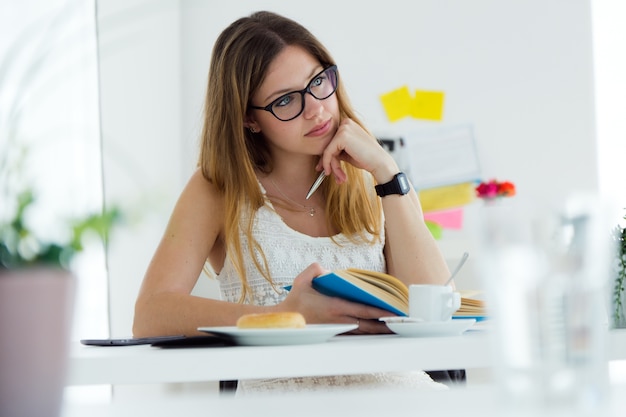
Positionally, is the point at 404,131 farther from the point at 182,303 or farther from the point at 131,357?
the point at 131,357

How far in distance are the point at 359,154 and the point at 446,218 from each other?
1.75m

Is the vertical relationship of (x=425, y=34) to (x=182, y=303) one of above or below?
above

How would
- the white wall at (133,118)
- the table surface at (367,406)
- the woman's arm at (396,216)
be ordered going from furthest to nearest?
1. the white wall at (133,118)
2. the woman's arm at (396,216)
3. the table surface at (367,406)

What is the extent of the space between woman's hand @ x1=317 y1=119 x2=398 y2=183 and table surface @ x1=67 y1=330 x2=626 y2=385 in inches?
31.7

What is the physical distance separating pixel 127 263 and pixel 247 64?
112 centimetres

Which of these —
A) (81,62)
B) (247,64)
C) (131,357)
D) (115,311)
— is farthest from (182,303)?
(115,311)

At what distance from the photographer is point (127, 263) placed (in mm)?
2660

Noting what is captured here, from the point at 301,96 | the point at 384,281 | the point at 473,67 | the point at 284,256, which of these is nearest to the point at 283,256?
the point at 284,256

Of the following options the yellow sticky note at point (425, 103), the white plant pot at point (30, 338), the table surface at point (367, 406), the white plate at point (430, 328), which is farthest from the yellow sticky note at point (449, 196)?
the white plant pot at point (30, 338)

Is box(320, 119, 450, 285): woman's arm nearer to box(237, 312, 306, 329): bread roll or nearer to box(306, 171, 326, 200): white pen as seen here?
box(306, 171, 326, 200): white pen

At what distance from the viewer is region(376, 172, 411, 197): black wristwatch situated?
166 cm

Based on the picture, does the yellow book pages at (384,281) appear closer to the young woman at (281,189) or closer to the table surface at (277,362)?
the table surface at (277,362)

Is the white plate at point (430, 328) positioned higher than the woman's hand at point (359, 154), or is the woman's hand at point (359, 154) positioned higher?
the woman's hand at point (359, 154)

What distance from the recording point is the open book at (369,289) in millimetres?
1086
